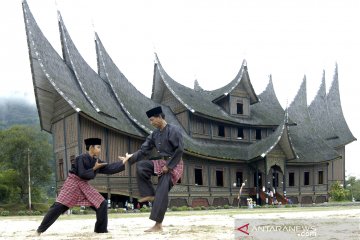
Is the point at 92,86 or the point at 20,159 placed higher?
the point at 92,86

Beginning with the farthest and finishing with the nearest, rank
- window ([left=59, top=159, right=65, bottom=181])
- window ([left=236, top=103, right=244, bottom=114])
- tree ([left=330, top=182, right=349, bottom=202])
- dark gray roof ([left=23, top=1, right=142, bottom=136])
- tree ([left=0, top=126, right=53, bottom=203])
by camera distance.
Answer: tree ([left=0, top=126, right=53, bottom=203])
window ([left=236, top=103, right=244, bottom=114])
tree ([left=330, top=182, right=349, bottom=202])
window ([left=59, top=159, right=65, bottom=181])
dark gray roof ([left=23, top=1, right=142, bottom=136])

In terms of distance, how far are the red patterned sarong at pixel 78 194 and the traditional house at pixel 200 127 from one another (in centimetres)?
1220

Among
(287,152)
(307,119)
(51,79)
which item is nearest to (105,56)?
(51,79)

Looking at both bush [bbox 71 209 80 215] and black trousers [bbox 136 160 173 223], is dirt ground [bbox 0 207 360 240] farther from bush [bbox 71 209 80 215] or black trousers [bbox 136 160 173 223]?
bush [bbox 71 209 80 215]

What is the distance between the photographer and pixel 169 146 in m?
6.11

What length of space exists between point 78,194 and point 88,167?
39 cm

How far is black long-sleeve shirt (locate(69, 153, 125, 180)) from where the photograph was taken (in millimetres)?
5887

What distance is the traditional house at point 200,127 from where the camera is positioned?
63.8 ft

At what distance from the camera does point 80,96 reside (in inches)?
760

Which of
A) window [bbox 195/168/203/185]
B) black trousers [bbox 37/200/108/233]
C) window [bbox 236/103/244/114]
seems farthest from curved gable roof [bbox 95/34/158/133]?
black trousers [bbox 37/200/108/233]

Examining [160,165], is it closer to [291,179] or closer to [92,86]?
[92,86]

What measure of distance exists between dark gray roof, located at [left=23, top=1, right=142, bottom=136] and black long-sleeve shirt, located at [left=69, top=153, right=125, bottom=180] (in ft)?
39.8

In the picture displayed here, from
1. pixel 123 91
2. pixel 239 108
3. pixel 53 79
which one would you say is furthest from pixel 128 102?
pixel 239 108

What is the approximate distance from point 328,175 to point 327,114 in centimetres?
596
